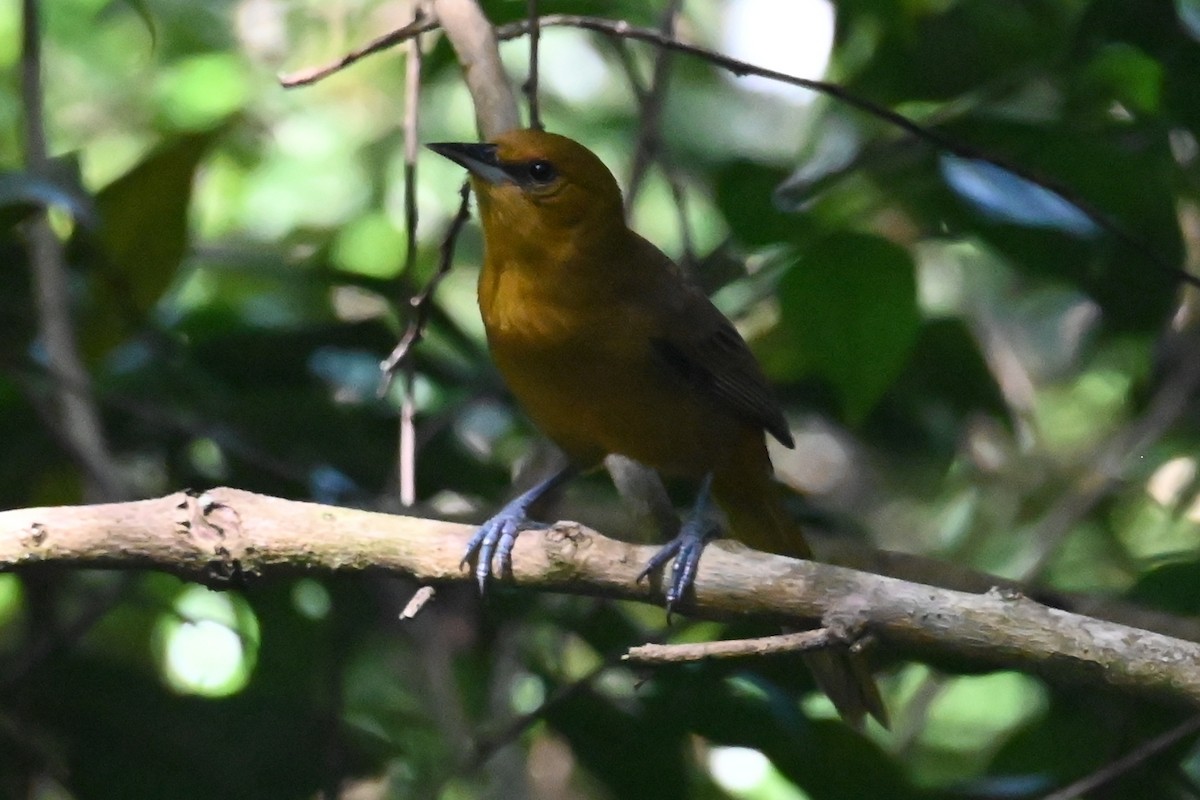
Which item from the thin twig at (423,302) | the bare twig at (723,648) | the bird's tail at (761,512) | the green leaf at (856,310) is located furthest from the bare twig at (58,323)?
the bare twig at (723,648)

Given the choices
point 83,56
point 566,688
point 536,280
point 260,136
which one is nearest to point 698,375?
point 536,280

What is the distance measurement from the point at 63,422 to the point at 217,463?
1.51 ft

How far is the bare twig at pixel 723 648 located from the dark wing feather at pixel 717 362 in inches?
53.1

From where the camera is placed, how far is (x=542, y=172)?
10.9 feet

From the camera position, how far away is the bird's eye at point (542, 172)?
330 centimetres

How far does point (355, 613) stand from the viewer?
3.56 m

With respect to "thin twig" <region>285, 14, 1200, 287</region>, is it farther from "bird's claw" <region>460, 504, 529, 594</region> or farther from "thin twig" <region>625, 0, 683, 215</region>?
"bird's claw" <region>460, 504, 529, 594</region>

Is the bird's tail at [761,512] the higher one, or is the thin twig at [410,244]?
the thin twig at [410,244]

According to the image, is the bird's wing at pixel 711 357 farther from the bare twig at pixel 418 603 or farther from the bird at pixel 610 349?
the bare twig at pixel 418 603

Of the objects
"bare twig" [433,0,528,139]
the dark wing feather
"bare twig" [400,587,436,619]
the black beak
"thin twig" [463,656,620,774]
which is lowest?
"thin twig" [463,656,620,774]

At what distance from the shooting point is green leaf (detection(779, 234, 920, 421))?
2.83 m

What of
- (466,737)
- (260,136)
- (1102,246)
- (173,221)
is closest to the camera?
(1102,246)

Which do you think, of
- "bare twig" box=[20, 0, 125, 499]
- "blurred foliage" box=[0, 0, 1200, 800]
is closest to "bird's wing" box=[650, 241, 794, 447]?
"blurred foliage" box=[0, 0, 1200, 800]

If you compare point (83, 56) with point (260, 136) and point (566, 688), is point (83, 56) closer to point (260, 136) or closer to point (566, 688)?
point (260, 136)
